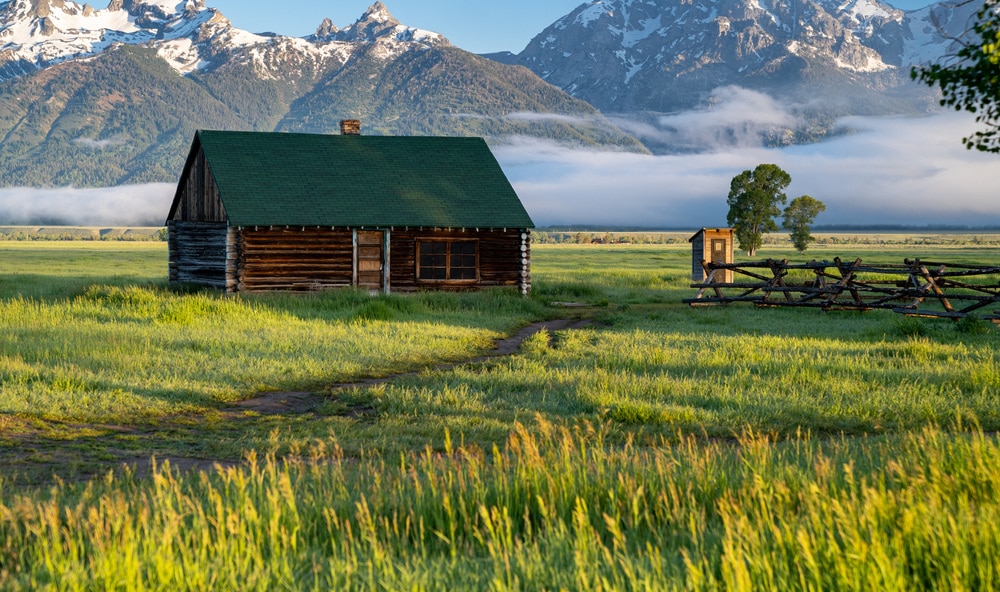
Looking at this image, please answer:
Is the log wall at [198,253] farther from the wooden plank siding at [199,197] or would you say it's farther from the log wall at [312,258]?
the wooden plank siding at [199,197]

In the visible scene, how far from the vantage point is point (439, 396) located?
40.5ft

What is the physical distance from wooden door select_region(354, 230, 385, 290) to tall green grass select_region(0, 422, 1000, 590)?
2422 centimetres

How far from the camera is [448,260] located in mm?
32031

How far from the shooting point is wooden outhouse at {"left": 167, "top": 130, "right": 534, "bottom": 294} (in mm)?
30422

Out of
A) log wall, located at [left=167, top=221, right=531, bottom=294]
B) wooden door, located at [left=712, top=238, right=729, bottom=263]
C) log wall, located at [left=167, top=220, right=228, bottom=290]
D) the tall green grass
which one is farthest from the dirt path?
wooden door, located at [left=712, top=238, right=729, bottom=263]

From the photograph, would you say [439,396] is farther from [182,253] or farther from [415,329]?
[182,253]

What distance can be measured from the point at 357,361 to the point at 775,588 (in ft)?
41.5

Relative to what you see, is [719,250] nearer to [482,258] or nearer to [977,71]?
[482,258]

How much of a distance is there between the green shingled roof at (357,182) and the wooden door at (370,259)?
645 millimetres

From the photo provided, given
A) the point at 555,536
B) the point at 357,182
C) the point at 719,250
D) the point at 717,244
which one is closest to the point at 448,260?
the point at 357,182

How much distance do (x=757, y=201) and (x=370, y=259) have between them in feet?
163

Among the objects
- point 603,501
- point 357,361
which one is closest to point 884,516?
point 603,501

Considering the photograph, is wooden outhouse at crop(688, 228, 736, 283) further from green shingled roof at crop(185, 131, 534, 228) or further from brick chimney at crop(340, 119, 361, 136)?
brick chimney at crop(340, 119, 361, 136)

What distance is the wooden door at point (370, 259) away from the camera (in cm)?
3116
